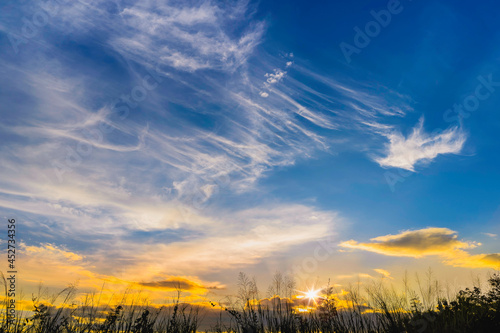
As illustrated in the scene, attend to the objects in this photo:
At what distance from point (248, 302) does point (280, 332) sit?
2443mm

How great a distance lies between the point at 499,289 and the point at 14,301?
43.6 m

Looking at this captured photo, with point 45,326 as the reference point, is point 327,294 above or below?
above

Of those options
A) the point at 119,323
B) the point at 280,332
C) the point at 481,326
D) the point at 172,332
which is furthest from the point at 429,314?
the point at 119,323

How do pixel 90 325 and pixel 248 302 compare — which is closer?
pixel 90 325

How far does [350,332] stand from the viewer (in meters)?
17.9

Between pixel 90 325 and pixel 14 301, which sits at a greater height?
pixel 14 301

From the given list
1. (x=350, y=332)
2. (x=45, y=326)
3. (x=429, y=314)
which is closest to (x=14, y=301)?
(x=45, y=326)

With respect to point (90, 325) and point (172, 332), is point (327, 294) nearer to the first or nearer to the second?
point (172, 332)

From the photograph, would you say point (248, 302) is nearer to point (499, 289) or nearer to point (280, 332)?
point (280, 332)

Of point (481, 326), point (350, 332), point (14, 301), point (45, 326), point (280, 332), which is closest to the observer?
point (45, 326)

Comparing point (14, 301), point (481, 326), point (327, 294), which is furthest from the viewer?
point (327, 294)

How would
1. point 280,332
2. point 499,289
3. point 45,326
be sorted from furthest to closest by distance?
point 499,289 → point 280,332 → point 45,326

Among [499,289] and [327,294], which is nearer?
[327,294]

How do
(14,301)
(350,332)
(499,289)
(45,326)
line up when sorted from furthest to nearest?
(499,289) → (350,332) → (14,301) → (45,326)
